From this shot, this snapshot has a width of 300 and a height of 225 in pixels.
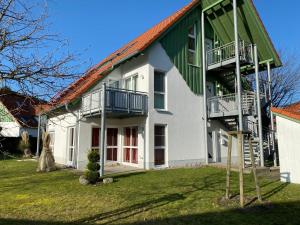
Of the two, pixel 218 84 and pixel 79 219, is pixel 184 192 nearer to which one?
pixel 79 219

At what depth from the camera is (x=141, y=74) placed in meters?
15.5

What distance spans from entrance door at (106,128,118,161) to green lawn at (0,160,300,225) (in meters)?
5.82

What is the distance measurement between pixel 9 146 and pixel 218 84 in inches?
817

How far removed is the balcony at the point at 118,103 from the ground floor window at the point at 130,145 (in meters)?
1.86

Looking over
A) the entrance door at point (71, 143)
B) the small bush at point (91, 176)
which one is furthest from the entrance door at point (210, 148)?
the small bush at point (91, 176)

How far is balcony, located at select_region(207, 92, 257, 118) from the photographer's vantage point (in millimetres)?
15492

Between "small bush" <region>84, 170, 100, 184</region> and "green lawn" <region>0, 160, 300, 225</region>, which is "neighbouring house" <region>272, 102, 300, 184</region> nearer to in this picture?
"green lawn" <region>0, 160, 300, 225</region>

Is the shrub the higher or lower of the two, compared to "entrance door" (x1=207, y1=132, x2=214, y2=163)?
lower

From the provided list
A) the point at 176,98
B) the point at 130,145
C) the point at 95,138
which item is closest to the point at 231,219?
the point at 130,145

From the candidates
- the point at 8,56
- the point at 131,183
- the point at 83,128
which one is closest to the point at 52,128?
the point at 83,128

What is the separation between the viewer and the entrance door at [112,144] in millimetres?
16875

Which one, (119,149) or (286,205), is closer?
(286,205)

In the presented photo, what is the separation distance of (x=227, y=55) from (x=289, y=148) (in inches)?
370

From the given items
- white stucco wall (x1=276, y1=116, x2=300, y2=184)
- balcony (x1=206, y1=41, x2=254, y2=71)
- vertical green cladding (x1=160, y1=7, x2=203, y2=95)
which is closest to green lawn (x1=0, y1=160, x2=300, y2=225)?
white stucco wall (x1=276, y1=116, x2=300, y2=184)
